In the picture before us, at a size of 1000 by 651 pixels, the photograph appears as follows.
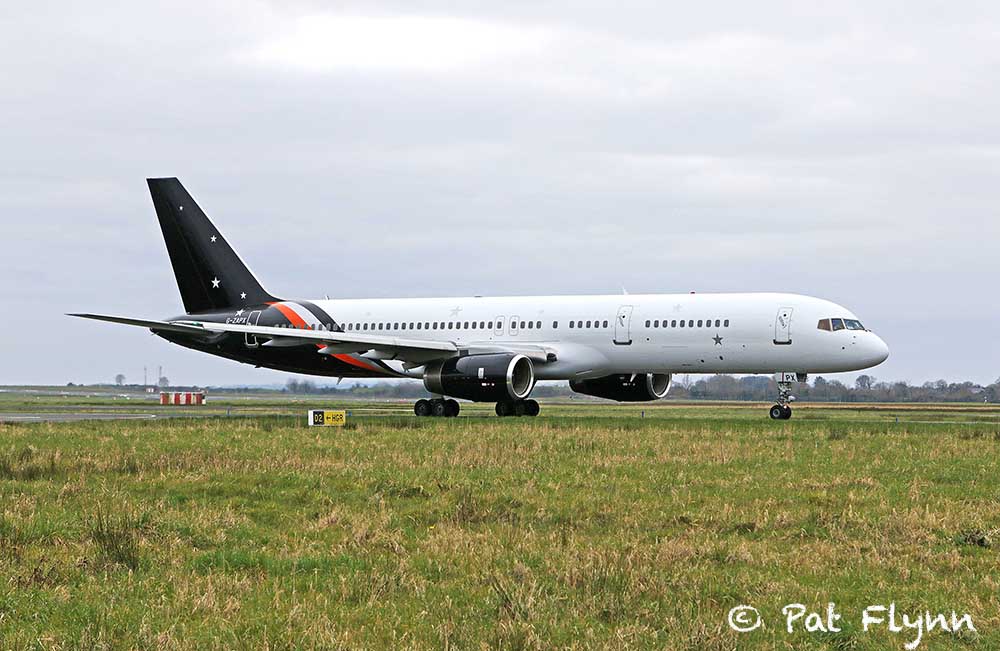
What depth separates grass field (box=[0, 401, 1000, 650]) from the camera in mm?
8133

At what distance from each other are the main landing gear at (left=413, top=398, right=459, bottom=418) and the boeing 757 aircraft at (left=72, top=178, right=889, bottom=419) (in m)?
0.06

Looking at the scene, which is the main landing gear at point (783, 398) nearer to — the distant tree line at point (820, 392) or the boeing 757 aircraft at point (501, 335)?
the boeing 757 aircraft at point (501, 335)

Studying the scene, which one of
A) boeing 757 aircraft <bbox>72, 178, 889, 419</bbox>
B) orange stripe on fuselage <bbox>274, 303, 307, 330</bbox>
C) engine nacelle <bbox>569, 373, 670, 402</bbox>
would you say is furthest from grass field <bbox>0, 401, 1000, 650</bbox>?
orange stripe on fuselage <bbox>274, 303, 307, 330</bbox>

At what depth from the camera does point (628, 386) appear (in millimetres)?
41938

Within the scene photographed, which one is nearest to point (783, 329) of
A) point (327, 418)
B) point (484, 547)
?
point (327, 418)

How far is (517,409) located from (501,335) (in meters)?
2.71

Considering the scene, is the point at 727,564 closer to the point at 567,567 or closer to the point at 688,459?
the point at 567,567

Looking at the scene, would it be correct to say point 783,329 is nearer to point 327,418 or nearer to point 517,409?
point 517,409

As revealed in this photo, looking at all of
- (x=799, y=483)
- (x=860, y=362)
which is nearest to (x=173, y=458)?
(x=799, y=483)

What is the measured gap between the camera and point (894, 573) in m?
10.1

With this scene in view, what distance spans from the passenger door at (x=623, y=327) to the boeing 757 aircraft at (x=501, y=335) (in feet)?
0.14

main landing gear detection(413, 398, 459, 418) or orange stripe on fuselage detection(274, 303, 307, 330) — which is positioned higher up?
orange stripe on fuselage detection(274, 303, 307, 330)

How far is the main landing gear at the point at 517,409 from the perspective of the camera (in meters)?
40.8

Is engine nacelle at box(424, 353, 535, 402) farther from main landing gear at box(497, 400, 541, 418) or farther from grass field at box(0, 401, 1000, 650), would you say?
grass field at box(0, 401, 1000, 650)
